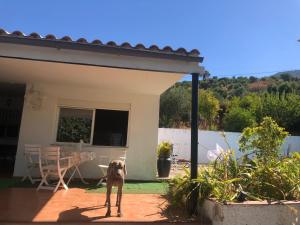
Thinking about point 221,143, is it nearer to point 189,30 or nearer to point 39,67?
point 189,30

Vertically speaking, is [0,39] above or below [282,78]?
below

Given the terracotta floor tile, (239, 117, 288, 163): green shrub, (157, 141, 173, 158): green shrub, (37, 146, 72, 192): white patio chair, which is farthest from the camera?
(157, 141, 173, 158): green shrub

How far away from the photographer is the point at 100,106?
10227 millimetres

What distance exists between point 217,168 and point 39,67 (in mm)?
4845

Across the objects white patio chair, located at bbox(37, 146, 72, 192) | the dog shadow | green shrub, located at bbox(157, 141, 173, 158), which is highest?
green shrub, located at bbox(157, 141, 173, 158)

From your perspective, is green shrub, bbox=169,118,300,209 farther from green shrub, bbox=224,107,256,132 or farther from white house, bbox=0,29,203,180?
green shrub, bbox=224,107,256,132

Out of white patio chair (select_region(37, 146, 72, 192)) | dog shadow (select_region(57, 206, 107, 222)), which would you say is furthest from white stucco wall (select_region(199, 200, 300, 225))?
white patio chair (select_region(37, 146, 72, 192))

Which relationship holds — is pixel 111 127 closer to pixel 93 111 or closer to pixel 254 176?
pixel 93 111

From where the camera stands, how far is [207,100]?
3186 cm

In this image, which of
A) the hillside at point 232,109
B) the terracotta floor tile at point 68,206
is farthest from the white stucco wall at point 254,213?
the hillside at point 232,109

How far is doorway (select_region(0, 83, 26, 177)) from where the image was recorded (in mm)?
12461

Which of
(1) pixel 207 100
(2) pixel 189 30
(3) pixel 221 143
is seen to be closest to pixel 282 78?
(1) pixel 207 100

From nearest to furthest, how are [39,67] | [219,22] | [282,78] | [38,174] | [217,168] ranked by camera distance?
[217,168]
[39,67]
[38,174]
[219,22]
[282,78]

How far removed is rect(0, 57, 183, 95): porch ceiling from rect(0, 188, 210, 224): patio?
9.57 feet
